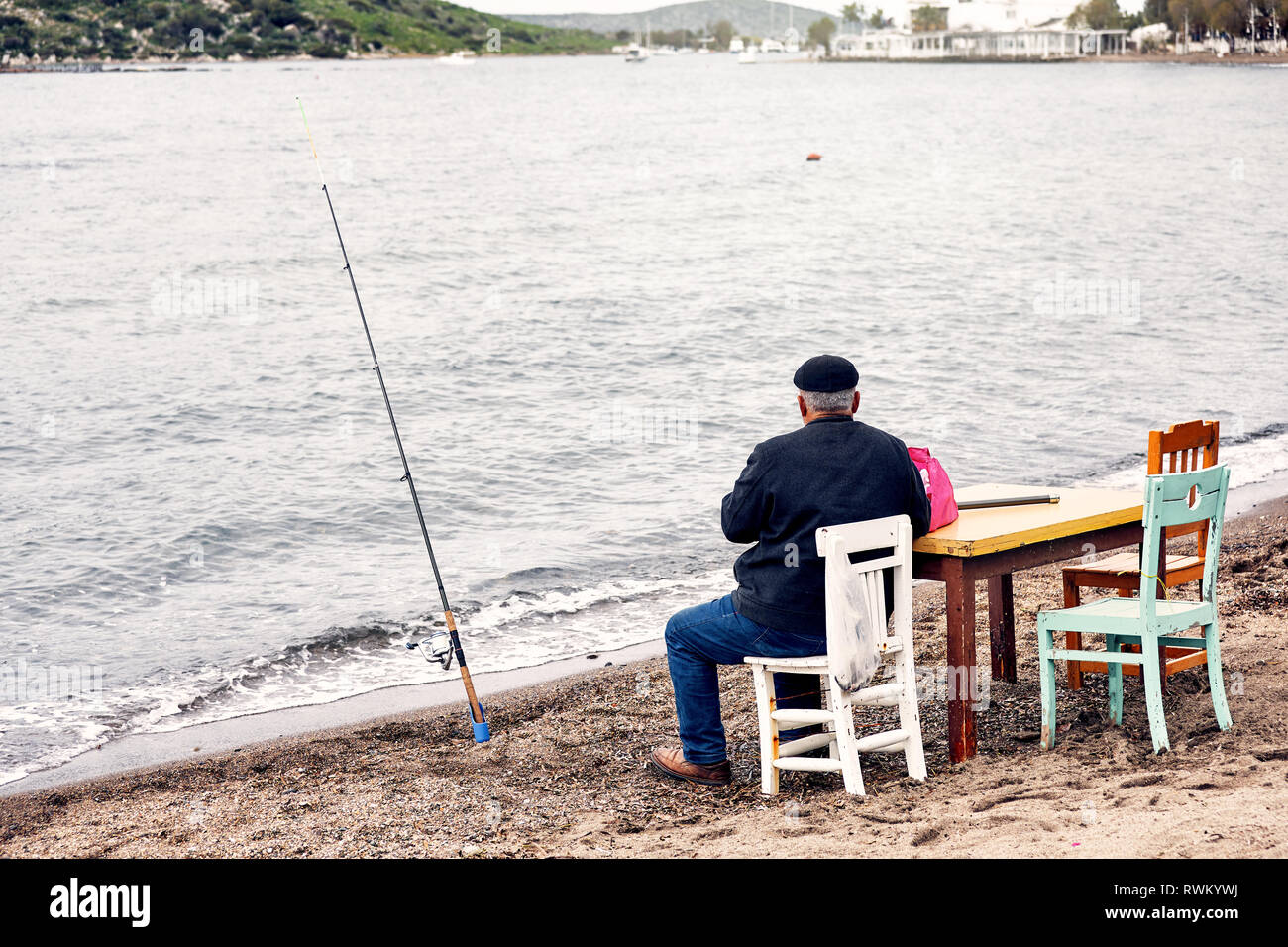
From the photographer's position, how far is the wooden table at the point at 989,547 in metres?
4.65

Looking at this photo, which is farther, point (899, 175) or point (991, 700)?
point (899, 175)

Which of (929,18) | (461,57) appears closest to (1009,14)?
(929,18)

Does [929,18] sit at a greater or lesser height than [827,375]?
greater

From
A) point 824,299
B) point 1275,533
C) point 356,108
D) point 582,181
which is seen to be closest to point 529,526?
point 1275,533

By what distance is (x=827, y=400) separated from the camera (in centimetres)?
451

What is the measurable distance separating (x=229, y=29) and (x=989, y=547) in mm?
138987

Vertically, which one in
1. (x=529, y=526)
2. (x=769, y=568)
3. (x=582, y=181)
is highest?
(x=582, y=181)

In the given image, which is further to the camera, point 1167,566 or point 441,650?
point 441,650

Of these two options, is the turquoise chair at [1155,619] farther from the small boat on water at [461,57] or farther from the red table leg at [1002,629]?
the small boat on water at [461,57]

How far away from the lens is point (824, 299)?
24.0 metres

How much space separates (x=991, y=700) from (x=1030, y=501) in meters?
1.00

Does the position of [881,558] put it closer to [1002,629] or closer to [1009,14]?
[1002,629]
